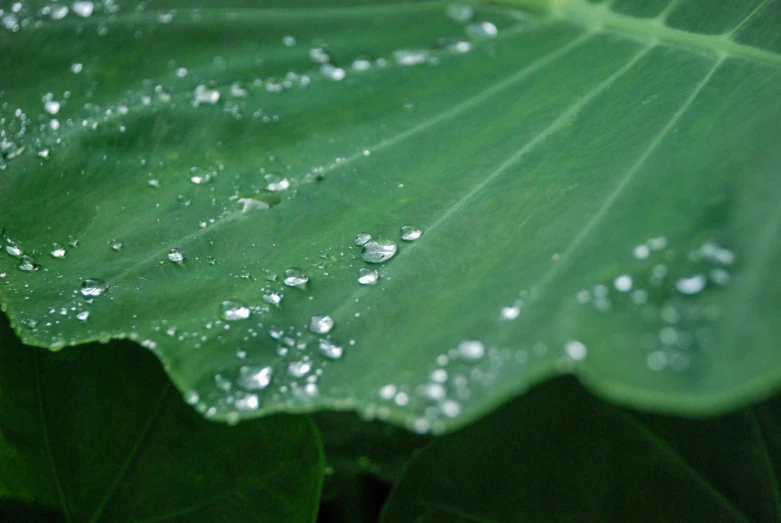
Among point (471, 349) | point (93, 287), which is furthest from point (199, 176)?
point (471, 349)

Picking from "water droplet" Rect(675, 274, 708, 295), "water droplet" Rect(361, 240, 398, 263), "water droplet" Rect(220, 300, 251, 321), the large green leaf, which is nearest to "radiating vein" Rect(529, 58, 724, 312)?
the large green leaf

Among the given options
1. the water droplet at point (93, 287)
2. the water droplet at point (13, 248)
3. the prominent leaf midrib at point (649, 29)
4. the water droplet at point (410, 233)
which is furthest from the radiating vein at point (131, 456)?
the prominent leaf midrib at point (649, 29)

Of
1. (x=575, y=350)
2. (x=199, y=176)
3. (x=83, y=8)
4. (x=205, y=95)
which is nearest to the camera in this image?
(x=575, y=350)

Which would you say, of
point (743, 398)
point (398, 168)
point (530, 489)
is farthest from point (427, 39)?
point (743, 398)

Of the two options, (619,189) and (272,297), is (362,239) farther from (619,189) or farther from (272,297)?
(619,189)

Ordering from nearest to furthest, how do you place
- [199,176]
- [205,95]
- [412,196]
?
[412,196] → [199,176] → [205,95]

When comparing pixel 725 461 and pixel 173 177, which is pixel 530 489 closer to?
pixel 725 461
